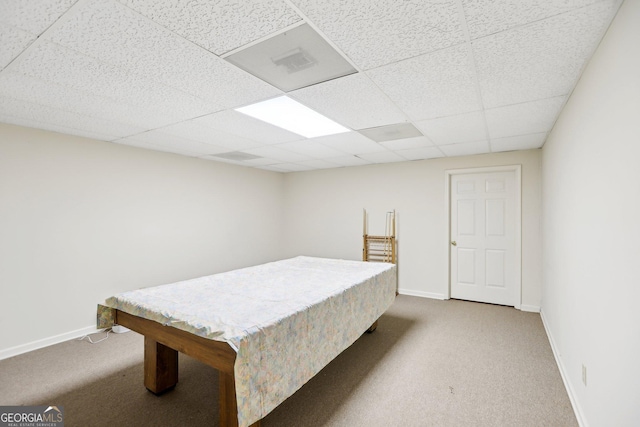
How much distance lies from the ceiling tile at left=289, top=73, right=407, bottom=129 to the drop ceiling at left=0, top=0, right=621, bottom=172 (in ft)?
0.05

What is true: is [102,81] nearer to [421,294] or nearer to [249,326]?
[249,326]

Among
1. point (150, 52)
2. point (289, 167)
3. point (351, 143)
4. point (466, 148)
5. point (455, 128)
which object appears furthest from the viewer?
point (289, 167)

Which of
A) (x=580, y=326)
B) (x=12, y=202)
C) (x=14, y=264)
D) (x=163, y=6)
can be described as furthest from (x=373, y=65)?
(x=14, y=264)

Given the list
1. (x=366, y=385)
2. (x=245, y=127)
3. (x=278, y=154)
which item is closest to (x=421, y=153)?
(x=278, y=154)

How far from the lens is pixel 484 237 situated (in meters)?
4.27

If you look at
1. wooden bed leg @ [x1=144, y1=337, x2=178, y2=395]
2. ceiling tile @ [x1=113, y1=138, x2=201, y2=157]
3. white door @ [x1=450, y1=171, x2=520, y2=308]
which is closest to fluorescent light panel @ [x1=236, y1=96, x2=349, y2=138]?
ceiling tile @ [x1=113, y1=138, x2=201, y2=157]

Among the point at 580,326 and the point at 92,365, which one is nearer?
the point at 580,326

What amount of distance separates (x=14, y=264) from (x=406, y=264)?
4.78 meters

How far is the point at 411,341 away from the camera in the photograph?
3.02 metres

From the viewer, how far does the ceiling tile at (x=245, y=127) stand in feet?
8.36

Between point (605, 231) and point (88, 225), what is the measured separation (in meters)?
4.38

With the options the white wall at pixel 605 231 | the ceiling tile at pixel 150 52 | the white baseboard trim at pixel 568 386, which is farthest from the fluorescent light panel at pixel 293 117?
the white baseboard trim at pixel 568 386

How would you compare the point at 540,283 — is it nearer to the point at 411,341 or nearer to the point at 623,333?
the point at 411,341

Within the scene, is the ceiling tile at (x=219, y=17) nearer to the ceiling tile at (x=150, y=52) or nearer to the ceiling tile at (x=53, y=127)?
the ceiling tile at (x=150, y=52)
